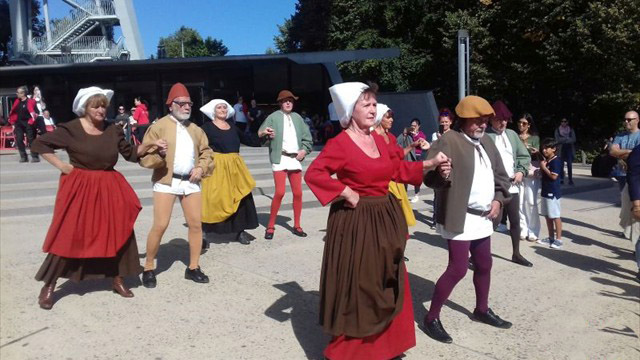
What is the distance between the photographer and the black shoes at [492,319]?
4.49 m

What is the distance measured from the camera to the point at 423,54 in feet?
104

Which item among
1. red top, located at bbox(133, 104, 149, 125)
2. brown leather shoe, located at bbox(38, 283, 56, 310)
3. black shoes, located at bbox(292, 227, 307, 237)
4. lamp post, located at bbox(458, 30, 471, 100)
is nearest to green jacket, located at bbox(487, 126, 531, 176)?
black shoes, located at bbox(292, 227, 307, 237)

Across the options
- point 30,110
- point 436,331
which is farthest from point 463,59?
point 30,110

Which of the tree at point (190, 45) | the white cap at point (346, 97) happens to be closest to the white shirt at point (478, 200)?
the white cap at point (346, 97)

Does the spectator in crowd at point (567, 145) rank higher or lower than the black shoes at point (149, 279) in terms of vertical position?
higher

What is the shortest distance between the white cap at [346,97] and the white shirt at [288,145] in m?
3.95

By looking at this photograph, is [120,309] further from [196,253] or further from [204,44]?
[204,44]

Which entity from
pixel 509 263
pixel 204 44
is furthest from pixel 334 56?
pixel 204 44

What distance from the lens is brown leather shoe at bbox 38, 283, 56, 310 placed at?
4.83 m

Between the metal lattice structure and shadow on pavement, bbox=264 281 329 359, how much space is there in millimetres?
28381

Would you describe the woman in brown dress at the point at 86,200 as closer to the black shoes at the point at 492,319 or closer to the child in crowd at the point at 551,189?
the black shoes at the point at 492,319

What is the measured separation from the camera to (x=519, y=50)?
88.8 feet

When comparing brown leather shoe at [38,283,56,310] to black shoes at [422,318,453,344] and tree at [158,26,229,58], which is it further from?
tree at [158,26,229,58]

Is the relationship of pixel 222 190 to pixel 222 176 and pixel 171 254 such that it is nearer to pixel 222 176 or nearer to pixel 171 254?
pixel 222 176
